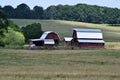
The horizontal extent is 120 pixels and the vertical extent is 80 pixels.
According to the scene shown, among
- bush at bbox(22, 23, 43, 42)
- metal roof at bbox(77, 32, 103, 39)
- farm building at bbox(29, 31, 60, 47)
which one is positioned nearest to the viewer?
farm building at bbox(29, 31, 60, 47)

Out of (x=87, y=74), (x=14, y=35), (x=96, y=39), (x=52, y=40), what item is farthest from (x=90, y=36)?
(x=87, y=74)

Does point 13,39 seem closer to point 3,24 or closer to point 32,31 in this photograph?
point 3,24

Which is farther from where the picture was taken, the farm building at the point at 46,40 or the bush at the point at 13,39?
the farm building at the point at 46,40

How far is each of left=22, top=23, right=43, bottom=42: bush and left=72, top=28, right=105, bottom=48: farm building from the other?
14634 millimetres

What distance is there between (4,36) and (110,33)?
53154mm

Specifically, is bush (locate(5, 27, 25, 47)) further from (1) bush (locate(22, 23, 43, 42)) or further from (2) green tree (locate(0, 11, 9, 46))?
(1) bush (locate(22, 23, 43, 42))

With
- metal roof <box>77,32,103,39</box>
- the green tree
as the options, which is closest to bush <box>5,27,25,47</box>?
the green tree

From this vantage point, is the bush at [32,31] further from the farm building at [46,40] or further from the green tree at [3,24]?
the green tree at [3,24]

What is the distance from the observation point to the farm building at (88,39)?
327 feet

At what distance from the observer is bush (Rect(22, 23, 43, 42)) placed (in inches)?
4540

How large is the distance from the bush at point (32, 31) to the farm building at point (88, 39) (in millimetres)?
14634

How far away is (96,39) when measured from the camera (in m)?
102

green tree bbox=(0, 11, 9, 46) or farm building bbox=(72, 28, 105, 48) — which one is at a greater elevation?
green tree bbox=(0, 11, 9, 46)

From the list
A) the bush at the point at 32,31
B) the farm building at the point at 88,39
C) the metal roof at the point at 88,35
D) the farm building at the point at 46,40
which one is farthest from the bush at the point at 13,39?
the bush at the point at 32,31
